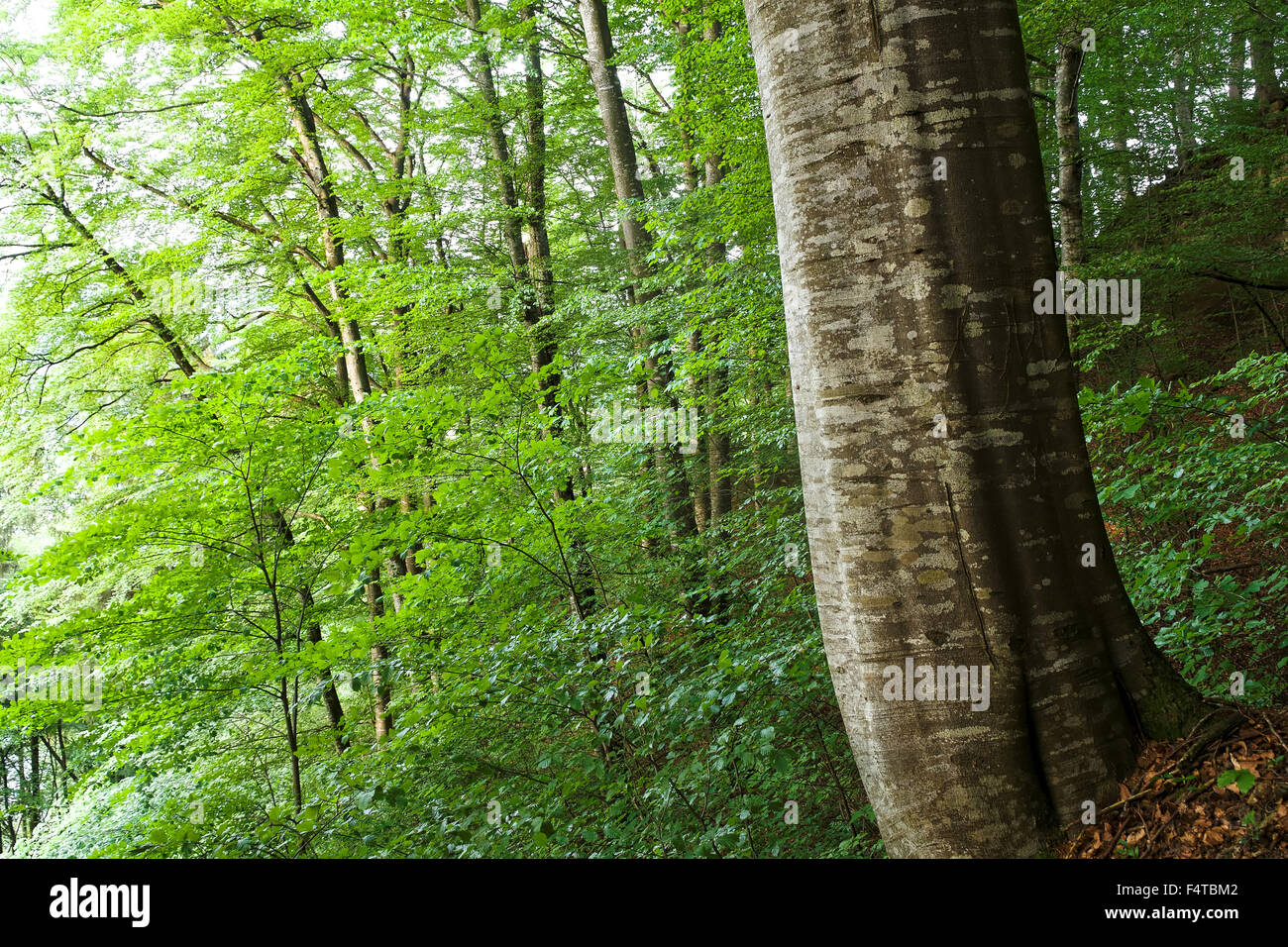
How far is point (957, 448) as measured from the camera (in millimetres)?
2055

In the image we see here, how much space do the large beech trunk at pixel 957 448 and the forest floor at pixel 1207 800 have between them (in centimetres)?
6

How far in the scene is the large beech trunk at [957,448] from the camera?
2061 mm

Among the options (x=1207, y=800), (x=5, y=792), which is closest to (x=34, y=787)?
(x=5, y=792)

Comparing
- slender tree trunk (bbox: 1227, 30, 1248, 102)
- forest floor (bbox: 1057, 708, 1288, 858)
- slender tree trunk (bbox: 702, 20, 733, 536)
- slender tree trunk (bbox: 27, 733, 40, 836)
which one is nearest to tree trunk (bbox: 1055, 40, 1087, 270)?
slender tree trunk (bbox: 702, 20, 733, 536)

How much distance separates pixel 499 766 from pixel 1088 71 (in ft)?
28.8

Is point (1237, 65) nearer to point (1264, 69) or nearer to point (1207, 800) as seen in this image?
point (1264, 69)

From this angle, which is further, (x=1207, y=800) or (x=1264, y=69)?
(x=1264, y=69)

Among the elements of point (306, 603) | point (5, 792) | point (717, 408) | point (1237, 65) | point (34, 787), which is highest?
point (1237, 65)

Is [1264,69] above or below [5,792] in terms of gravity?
above

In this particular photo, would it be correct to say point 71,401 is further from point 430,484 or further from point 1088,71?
point 1088,71

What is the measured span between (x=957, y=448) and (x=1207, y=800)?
107cm

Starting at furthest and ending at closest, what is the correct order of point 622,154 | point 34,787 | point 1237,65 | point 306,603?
point 34,787
point 1237,65
point 622,154
point 306,603
